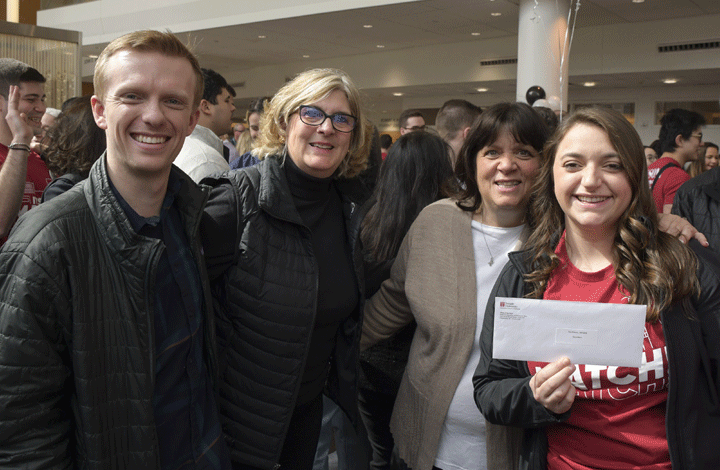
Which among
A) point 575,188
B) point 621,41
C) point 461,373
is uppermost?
point 621,41

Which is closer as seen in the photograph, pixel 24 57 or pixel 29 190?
pixel 29 190

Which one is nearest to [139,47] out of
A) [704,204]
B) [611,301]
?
[611,301]

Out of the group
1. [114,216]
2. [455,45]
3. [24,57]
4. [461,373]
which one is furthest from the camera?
[455,45]

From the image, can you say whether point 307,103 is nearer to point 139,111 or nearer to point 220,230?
point 220,230

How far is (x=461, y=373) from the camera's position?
1812 mm

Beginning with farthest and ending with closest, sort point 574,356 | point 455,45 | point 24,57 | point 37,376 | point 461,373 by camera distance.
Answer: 1. point 455,45
2. point 24,57
3. point 461,373
4. point 574,356
5. point 37,376

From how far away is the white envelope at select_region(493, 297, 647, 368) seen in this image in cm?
131

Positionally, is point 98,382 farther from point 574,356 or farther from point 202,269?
point 574,356

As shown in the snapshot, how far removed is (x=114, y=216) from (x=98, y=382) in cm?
34

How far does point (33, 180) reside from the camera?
9.30 feet

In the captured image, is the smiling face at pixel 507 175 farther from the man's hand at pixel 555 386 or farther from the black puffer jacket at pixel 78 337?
the black puffer jacket at pixel 78 337

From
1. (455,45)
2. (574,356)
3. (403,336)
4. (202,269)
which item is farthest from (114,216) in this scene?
(455,45)

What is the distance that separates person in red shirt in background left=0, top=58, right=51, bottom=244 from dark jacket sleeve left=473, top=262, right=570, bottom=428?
1.95 metres

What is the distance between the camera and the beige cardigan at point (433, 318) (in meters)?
1.82
